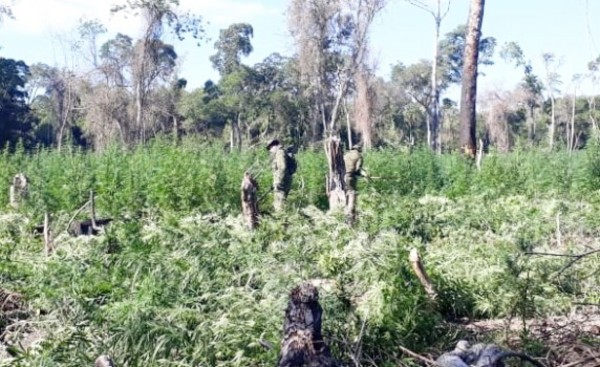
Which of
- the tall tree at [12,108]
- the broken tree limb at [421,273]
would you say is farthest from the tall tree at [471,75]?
the tall tree at [12,108]

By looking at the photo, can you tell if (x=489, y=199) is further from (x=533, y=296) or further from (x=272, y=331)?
(x=272, y=331)

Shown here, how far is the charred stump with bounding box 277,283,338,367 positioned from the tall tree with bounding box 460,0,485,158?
1422 cm

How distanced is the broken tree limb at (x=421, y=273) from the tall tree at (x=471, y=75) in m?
11.8

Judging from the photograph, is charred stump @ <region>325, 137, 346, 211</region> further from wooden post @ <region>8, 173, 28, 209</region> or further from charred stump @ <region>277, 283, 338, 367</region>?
charred stump @ <region>277, 283, 338, 367</region>

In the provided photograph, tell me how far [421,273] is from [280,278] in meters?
1.05

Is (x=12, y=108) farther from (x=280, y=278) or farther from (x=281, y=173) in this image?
(x=280, y=278)

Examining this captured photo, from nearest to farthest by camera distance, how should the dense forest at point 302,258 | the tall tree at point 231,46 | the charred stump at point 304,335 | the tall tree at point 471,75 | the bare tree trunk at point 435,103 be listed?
the charred stump at point 304,335 → the dense forest at point 302,258 → the tall tree at point 471,75 → the bare tree trunk at point 435,103 → the tall tree at point 231,46

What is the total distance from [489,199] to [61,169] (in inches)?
292

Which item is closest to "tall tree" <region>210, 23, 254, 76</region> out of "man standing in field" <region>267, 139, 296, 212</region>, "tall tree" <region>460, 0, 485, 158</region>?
"tall tree" <region>460, 0, 485, 158</region>

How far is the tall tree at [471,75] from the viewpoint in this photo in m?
18.0

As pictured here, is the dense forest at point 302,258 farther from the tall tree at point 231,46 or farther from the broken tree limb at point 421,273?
the tall tree at point 231,46

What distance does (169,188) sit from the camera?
46.5 ft

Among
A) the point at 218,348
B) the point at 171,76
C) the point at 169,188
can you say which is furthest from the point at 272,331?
the point at 171,76

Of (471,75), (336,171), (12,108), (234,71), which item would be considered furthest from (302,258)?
(234,71)
